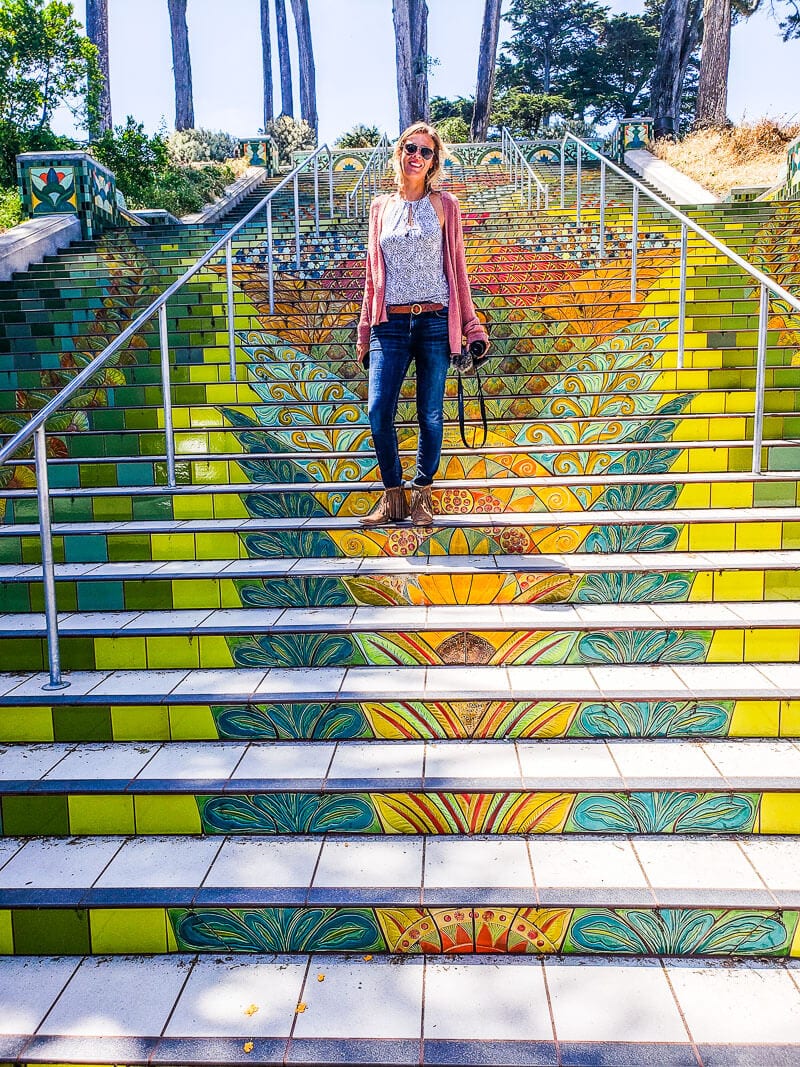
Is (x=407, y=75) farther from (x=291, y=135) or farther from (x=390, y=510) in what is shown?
(x=390, y=510)

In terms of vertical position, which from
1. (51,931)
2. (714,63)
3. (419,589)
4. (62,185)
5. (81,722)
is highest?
(714,63)

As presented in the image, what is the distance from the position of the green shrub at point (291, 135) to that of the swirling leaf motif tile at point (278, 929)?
59.4 ft

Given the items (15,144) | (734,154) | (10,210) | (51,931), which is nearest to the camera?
(51,931)

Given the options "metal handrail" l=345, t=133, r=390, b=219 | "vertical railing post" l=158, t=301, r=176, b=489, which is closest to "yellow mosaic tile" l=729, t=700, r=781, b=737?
"vertical railing post" l=158, t=301, r=176, b=489

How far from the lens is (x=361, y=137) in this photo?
63.2 feet

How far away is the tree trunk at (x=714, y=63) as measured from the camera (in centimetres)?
1542

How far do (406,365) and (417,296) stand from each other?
0.27 m

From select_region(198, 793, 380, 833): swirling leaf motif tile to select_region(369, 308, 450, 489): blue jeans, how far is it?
1.49 metres

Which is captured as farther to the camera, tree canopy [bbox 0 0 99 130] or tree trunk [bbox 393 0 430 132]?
tree trunk [bbox 393 0 430 132]

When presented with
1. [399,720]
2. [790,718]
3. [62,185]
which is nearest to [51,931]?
[399,720]

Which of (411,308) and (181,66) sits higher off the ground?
(181,66)

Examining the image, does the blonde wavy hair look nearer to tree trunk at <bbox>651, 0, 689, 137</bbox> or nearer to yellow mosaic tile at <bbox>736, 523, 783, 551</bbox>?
yellow mosaic tile at <bbox>736, 523, 783, 551</bbox>

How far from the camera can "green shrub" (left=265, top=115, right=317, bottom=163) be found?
18.4 meters

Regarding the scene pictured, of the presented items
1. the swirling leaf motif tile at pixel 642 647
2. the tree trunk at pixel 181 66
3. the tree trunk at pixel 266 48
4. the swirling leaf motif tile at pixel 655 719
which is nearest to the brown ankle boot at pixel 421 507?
the swirling leaf motif tile at pixel 642 647
